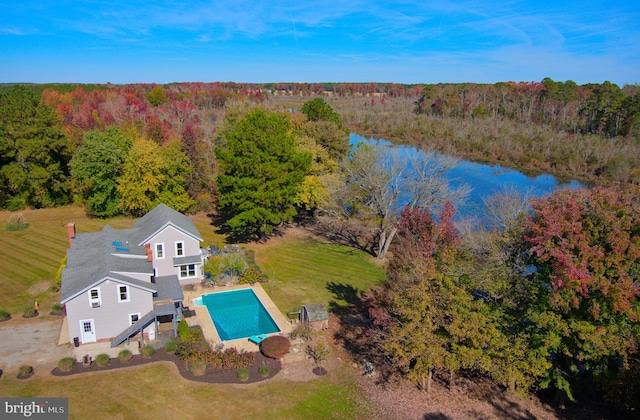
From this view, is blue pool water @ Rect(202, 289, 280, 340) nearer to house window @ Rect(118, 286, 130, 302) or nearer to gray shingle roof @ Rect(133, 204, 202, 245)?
gray shingle roof @ Rect(133, 204, 202, 245)

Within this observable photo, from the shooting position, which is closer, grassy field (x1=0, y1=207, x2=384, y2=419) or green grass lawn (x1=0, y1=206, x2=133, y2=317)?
grassy field (x1=0, y1=207, x2=384, y2=419)

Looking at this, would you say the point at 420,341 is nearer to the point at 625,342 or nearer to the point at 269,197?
the point at 625,342

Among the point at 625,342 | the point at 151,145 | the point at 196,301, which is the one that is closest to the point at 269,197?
the point at 196,301

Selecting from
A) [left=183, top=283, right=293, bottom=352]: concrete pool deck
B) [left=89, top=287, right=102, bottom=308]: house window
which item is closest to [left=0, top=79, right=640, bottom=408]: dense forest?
[left=183, top=283, right=293, bottom=352]: concrete pool deck

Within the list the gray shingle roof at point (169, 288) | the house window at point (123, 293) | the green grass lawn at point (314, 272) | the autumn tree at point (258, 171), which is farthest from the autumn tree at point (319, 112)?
the house window at point (123, 293)

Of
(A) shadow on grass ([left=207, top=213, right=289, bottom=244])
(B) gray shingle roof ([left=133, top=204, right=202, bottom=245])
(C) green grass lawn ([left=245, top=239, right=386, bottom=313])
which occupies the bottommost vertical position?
(C) green grass lawn ([left=245, top=239, right=386, bottom=313])

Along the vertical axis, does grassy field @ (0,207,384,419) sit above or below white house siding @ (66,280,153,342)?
below
